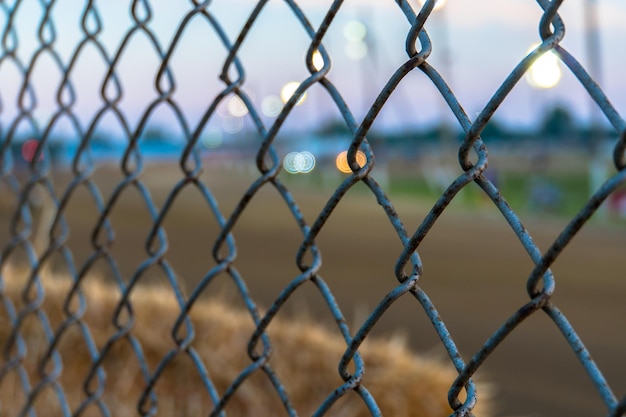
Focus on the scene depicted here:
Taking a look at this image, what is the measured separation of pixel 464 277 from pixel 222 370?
5539 mm

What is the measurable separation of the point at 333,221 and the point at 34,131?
11770mm

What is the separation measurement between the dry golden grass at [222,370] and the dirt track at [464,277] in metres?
1.15

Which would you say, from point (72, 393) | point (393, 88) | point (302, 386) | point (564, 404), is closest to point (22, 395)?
point (72, 393)

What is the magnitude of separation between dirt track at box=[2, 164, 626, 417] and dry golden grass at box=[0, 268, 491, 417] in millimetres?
1146

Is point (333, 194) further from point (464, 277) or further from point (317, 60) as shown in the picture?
point (464, 277)

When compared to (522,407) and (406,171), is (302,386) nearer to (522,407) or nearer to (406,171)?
(522,407)

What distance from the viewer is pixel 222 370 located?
2.80m

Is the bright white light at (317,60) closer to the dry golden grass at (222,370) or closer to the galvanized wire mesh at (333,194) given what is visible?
the galvanized wire mesh at (333,194)

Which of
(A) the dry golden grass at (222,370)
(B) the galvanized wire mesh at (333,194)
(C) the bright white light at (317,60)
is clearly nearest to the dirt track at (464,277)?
(A) the dry golden grass at (222,370)

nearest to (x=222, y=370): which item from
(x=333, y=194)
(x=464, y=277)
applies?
(x=333, y=194)

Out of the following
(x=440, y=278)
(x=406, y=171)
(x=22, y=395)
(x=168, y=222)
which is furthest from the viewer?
(x=406, y=171)

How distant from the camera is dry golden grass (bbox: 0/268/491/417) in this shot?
8.27 ft

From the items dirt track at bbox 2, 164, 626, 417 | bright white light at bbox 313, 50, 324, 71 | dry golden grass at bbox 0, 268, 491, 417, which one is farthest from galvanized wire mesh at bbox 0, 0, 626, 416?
dirt track at bbox 2, 164, 626, 417

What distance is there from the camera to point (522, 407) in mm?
4148
